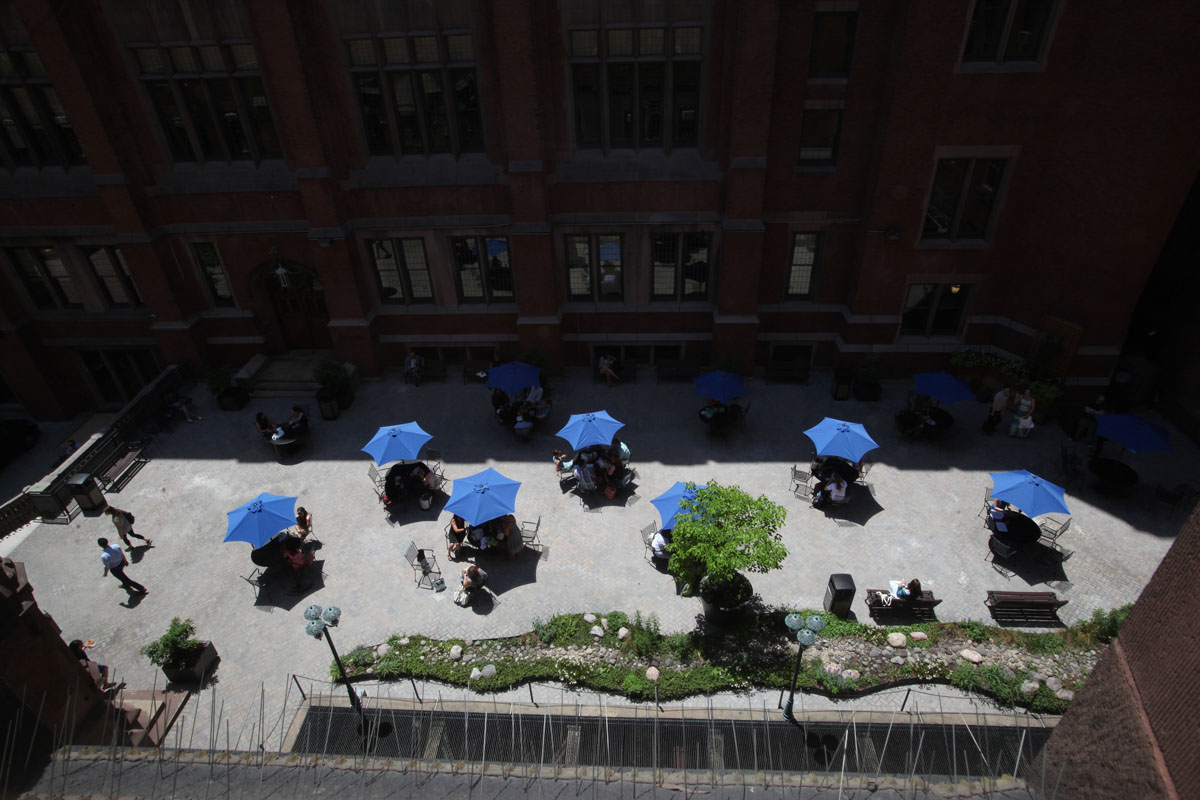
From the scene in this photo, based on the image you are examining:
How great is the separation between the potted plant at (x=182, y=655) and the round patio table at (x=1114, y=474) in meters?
23.4

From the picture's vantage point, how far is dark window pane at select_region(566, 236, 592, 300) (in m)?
22.9

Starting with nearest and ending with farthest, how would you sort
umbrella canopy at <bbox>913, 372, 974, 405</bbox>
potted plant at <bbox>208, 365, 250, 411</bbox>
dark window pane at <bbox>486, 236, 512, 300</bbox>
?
umbrella canopy at <bbox>913, 372, 974, 405</bbox> < dark window pane at <bbox>486, 236, 512, 300</bbox> < potted plant at <bbox>208, 365, 250, 411</bbox>

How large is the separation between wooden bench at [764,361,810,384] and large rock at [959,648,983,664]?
36.9 ft

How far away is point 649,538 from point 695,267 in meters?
10.5

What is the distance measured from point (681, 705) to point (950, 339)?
16590 millimetres

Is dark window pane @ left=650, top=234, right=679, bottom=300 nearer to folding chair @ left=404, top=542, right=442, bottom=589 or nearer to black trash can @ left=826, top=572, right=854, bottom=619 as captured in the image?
black trash can @ left=826, top=572, right=854, bottom=619

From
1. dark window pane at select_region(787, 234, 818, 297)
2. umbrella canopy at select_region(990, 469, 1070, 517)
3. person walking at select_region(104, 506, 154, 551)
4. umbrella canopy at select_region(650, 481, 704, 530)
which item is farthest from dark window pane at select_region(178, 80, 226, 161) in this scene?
umbrella canopy at select_region(990, 469, 1070, 517)

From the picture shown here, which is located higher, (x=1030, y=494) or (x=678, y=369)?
(x=1030, y=494)

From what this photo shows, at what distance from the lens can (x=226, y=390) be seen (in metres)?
23.2

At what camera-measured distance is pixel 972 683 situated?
1359 centimetres

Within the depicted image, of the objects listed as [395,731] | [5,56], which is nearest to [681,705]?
[395,731]

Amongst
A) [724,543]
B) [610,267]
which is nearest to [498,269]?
A: [610,267]

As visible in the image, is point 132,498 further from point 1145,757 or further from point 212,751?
point 1145,757

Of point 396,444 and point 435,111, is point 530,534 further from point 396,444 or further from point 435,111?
point 435,111
